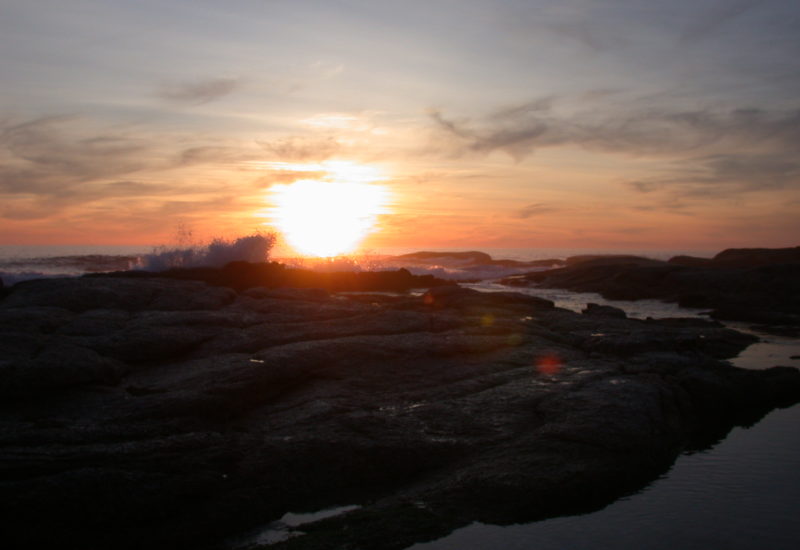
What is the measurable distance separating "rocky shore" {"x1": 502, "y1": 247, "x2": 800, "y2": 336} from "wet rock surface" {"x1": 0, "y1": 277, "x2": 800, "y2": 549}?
1416 cm

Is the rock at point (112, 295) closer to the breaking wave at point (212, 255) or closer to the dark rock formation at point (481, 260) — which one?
the breaking wave at point (212, 255)

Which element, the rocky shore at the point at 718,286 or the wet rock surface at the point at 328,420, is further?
the rocky shore at the point at 718,286

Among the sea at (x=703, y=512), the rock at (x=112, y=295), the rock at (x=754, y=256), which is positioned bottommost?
the sea at (x=703, y=512)

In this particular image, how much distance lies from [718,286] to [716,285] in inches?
8.8

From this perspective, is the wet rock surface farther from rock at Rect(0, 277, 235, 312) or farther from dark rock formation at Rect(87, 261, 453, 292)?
dark rock formation at Rect(87, 261, 453, 292)

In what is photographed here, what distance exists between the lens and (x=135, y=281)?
18.7m

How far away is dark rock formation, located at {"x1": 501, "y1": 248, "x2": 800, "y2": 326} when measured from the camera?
2798cm

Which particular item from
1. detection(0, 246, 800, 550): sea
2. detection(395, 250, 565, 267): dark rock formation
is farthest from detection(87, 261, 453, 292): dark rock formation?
detection(395, 250, 565, 267): dark rock formation

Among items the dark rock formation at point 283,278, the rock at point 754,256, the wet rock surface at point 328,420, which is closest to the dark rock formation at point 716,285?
the rock at point 754,256

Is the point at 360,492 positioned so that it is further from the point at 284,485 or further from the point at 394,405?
the point at 394,405

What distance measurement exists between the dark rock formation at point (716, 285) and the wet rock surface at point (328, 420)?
15.5m

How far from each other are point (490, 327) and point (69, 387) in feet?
28.9

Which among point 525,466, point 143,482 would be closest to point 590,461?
point 525,466

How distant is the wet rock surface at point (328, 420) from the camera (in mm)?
6625
